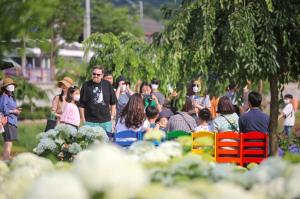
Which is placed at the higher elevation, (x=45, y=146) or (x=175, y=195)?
(x=175, y=195)

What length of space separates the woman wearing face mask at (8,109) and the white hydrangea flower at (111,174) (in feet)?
33.1

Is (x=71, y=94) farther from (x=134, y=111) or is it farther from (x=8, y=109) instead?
(x=134, y=111)

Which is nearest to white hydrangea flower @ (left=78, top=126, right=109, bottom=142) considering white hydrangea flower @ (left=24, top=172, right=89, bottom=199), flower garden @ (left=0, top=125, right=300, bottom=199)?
flower garden @ (left=0, top=125, right=300, bottom=199)

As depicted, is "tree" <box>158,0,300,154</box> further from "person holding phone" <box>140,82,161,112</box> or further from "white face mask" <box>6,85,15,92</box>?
"white face mask" <box>6,85,15,92</box>

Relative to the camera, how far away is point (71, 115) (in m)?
13.9

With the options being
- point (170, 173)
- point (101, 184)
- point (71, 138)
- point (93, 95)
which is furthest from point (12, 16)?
point (93, 95)

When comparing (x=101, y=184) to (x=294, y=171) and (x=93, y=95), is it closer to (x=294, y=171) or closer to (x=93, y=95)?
(x=294, y=171)

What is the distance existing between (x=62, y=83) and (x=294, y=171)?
1003cm

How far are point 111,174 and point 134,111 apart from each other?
7.61 meters

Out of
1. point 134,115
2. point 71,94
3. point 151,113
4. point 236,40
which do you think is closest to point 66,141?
point 134,115

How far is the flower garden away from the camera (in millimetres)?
3949

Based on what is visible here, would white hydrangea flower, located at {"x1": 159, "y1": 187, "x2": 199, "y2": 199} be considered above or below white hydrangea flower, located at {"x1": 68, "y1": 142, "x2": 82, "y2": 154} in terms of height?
above

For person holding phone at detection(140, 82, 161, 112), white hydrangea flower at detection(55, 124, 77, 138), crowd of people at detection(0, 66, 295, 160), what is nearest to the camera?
white hydrangea flower at detection(55, 124, 77, 138)

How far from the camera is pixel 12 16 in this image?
5.95m
